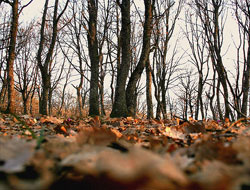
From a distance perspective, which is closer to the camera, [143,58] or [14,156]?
[14,156]

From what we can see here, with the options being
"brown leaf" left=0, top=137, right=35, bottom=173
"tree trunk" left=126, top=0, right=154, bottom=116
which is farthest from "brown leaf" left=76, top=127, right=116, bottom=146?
"tree trunk" left=126, top=0, right=154, bottom=116

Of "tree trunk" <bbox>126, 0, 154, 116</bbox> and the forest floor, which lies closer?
the forest floor

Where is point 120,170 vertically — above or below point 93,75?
below

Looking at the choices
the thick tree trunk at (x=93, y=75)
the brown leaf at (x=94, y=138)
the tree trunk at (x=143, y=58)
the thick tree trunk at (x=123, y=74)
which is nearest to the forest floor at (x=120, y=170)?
the brown leaf at (x=94, y=138)

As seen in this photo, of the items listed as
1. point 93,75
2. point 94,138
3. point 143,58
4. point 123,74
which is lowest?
point 94,138

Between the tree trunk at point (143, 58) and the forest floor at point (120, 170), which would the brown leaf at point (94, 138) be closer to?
the forest floor at point (120, 170)

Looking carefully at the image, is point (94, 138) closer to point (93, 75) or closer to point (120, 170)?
point (120, 170)

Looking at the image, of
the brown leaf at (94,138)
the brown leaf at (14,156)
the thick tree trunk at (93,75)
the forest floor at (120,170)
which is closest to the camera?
the forest floor at (120,170)

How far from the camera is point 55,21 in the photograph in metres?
9.17

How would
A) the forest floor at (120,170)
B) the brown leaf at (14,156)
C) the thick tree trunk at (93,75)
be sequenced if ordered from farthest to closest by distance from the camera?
the thick tree trunk at (93,75)
the brown leaf at (14,156)
the forest floor at (120,170)

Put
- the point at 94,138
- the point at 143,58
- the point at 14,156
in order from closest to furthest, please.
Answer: the point at 14,156
the point at 94,138
the point at 143,58

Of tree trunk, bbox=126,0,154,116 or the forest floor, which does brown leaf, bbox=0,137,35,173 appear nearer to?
the forest floor

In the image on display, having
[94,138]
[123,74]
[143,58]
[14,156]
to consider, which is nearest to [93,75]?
[123,74]

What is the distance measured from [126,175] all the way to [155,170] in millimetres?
51
